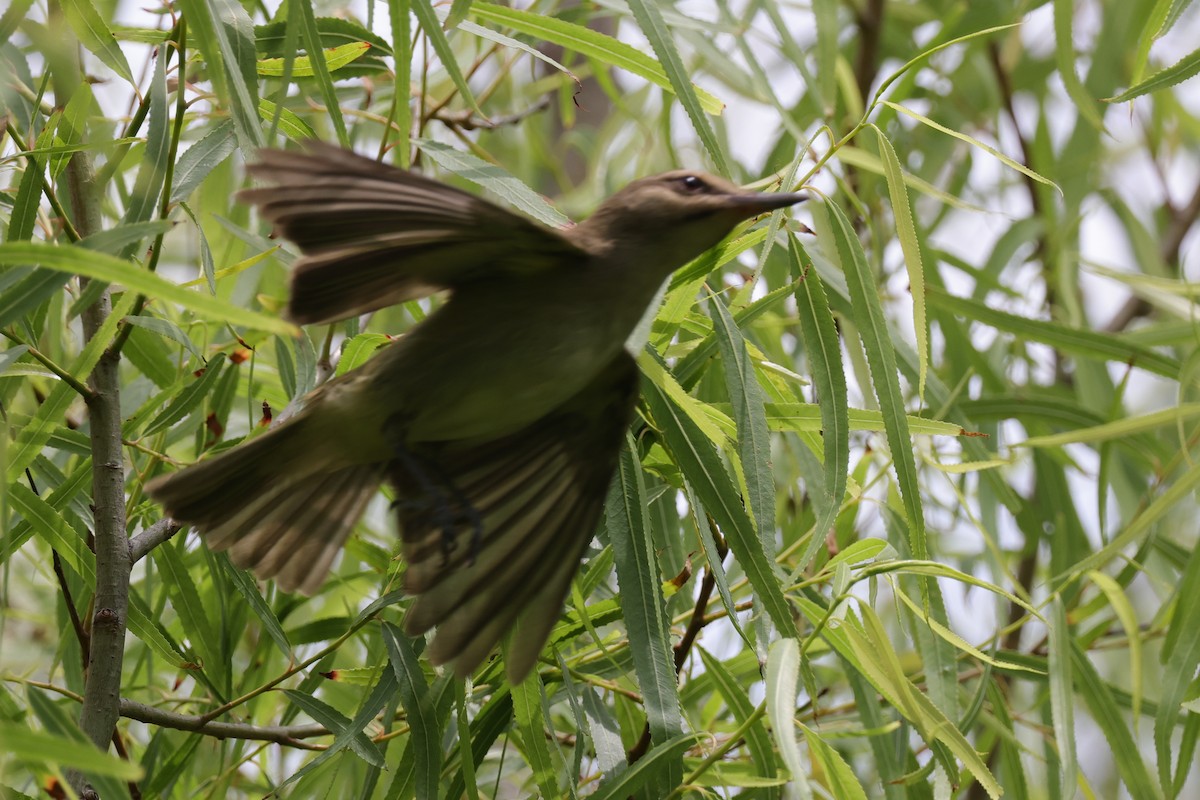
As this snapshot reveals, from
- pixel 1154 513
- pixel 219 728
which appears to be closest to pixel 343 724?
pixel 219 728

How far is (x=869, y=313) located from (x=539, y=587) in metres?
0.55

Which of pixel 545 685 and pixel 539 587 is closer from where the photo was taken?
pixel 539 587

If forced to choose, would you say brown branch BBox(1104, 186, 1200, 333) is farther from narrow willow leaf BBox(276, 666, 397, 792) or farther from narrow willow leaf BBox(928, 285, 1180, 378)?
narrow willow leaf BBox(276, 666, 397, 792)

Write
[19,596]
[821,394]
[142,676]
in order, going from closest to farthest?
[821,394], [142,676], [19,596]

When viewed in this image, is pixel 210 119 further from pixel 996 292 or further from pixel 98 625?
pixel 996 292

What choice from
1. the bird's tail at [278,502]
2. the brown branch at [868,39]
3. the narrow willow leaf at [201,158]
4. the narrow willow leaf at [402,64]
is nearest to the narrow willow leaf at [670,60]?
the narrow willow leaf at [402,64]

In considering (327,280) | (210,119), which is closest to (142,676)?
(210,119)

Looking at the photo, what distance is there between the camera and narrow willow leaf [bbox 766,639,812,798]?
1.40 meters

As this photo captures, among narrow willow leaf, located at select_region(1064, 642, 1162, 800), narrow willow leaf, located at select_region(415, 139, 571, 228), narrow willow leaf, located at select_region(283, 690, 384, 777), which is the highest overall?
narrow willow leaf, located at select_region(415, 139, 571, 228)

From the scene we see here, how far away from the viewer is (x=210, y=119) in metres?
2.07

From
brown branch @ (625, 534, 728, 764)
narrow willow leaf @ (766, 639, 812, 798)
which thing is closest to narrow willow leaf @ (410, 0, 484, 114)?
brown branch @ (625, 534, 728, 764)

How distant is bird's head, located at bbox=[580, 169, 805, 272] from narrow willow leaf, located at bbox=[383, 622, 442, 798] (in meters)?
0.59

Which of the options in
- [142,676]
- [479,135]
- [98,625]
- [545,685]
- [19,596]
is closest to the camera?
[98,625]

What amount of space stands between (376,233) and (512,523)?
56cm
